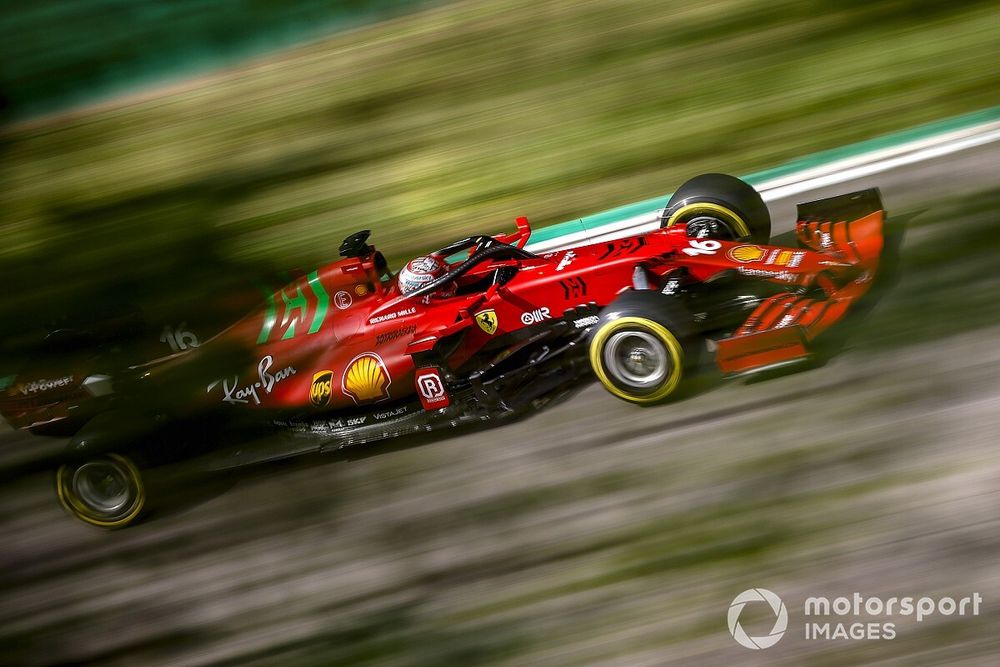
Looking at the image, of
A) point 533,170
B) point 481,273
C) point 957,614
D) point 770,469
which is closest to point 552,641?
point 770,469

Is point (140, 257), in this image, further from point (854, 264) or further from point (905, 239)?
point (854, 264)

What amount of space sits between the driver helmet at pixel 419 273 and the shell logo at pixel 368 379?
0.44 metres

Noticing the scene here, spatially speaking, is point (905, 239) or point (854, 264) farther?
point (854, 264)

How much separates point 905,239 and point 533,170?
23.5 feet

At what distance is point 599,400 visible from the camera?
16.9 ft

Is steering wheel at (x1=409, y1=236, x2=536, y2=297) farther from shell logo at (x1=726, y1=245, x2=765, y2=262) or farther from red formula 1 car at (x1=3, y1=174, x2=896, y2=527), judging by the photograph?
shell logo at (x1=726, y1=245, x2=765, y2=262)

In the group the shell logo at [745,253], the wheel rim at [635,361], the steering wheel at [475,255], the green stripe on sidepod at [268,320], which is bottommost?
the wheel rim at [635,361]

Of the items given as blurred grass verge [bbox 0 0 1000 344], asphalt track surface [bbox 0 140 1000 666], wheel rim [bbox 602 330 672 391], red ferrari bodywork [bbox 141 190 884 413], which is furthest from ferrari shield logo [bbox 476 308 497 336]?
asphalt track surface [bbox 0 140 1000 666]

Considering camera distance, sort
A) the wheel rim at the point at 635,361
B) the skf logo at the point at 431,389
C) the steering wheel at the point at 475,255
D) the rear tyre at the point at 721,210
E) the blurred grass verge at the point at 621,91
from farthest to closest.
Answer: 1. the rear tyre at the point at 721,210
2. the steering wheel at the point at 475,255
3. the skf logo at the point at 431,389
4. the wheel rim at the point at 635,361
5. the blurred grass verge at the point at 621,91

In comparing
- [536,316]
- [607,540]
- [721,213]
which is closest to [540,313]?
[536,316]

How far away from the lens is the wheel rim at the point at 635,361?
4.68 meters

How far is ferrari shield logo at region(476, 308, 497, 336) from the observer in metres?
5.26

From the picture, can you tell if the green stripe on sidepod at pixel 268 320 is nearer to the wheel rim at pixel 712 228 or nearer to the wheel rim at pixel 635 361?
the wheel rim at pixel 635 361

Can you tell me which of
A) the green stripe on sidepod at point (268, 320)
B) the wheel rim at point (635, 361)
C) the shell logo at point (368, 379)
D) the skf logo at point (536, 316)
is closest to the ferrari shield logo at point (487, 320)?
the skf logo at point (536, 316)
